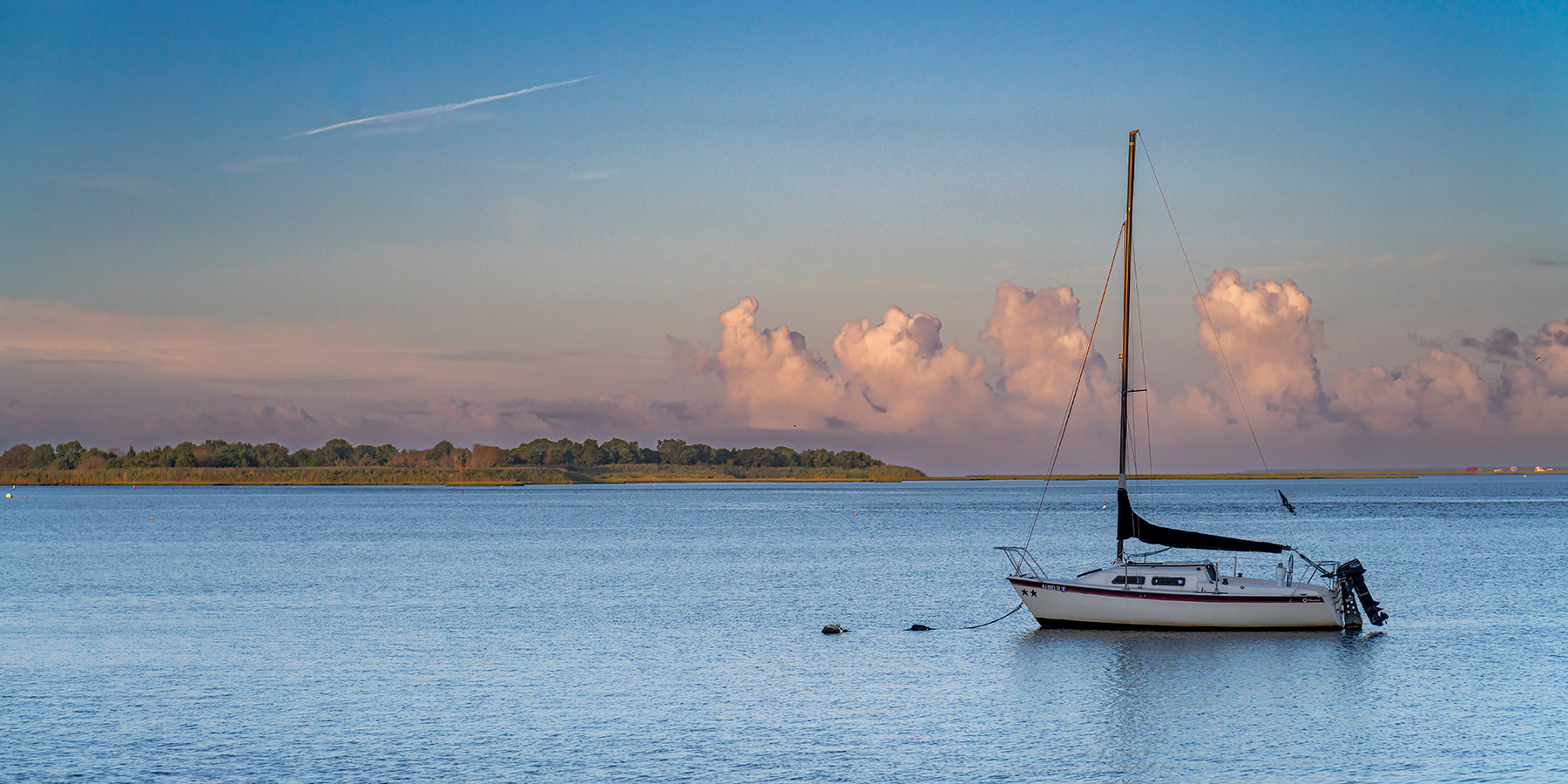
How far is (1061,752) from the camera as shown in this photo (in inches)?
1115

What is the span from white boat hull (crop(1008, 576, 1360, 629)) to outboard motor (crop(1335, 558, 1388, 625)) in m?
0.81

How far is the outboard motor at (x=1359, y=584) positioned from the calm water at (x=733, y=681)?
3.53ft

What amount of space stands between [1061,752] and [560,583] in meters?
44.3

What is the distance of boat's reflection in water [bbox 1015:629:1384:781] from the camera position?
28.1 m

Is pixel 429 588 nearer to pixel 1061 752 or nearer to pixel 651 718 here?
pixel 651 718

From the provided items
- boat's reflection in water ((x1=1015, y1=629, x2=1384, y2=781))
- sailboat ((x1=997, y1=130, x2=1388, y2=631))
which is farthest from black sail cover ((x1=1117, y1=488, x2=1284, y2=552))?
boat's reflection in water ((x1=1015, y1=629, x2=1384, y2=781))

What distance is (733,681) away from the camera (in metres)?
37.0

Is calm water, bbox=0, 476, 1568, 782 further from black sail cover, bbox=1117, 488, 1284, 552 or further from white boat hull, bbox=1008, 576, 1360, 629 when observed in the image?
black sail cover, bbox=1117, 488, 1284, 552

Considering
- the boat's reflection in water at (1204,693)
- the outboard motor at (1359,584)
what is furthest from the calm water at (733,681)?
the outboard motor at (1359,584)

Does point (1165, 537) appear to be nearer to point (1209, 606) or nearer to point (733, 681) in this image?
point (1209, 606)

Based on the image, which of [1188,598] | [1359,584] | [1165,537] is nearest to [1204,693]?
[1188,598]

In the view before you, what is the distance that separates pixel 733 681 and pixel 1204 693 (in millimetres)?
12901


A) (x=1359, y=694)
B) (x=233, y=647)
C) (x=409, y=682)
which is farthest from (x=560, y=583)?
(x=1359, y=694)

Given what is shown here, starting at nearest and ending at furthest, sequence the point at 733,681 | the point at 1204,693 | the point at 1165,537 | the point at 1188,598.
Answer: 1. the point at 1204,693
2. the point at 733,681
3. the point at 1188,598
4. the point at 1165,537
